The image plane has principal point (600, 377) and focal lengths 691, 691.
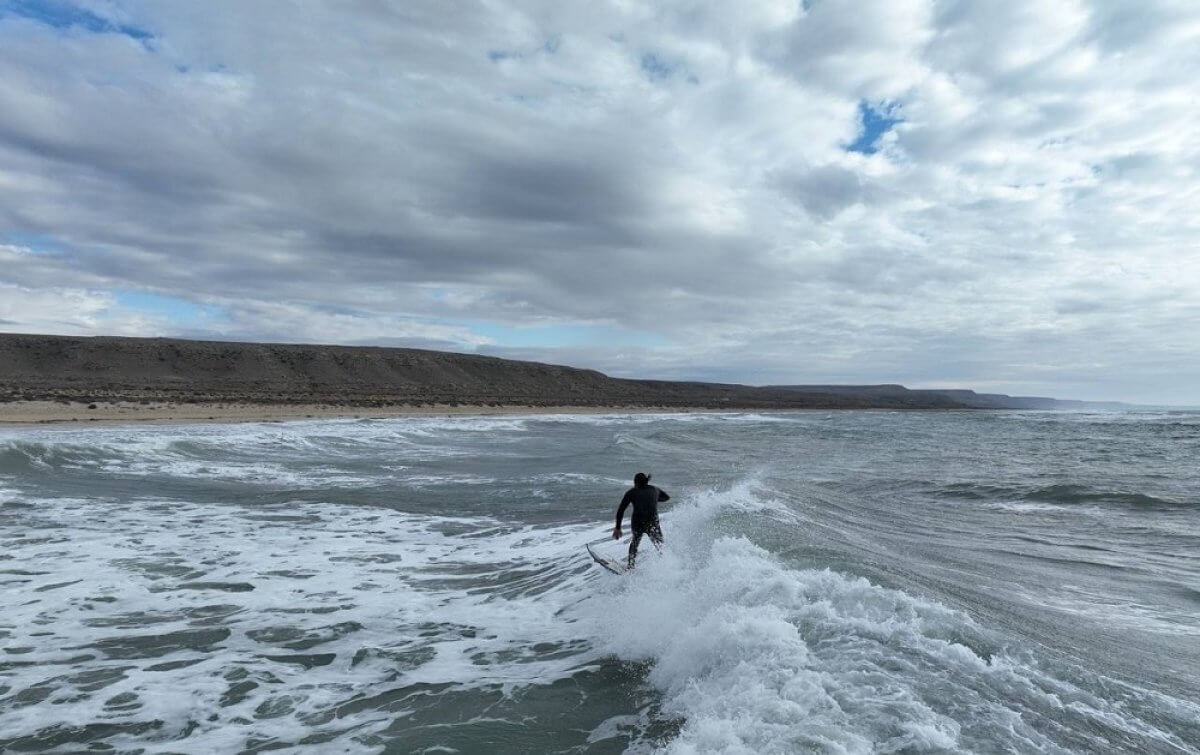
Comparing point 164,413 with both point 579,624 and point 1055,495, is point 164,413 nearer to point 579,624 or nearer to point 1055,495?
point 579,624

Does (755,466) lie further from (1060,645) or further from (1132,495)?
(1060,645)

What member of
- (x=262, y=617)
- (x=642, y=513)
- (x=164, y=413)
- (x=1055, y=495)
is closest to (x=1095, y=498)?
(x=1055, y=495)

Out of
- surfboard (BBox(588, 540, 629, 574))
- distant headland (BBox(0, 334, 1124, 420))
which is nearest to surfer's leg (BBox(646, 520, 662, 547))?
surfboard (BBox(588, 540, 629, 574))

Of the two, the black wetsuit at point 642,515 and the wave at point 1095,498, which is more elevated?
the black wetsuit at point 642,515

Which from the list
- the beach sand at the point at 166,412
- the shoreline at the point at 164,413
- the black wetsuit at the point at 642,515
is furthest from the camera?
the beach sand at the point at 166,412

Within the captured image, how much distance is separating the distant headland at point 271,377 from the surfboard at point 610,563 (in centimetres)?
3901

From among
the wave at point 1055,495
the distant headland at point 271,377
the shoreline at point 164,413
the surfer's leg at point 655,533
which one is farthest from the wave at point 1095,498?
the distant headland at point 271,377

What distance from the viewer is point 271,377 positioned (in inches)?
3108

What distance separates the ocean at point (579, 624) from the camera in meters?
4.97

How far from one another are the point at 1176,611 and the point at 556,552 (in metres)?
7.74

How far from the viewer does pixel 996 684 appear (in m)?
5.30

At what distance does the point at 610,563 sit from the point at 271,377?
79499mm

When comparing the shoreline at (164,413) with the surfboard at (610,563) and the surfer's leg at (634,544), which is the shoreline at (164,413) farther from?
the surfer's leg at (634,544)

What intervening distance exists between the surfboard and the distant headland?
39.0 metres
